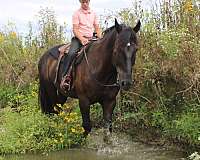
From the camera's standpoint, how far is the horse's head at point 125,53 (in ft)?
23.2

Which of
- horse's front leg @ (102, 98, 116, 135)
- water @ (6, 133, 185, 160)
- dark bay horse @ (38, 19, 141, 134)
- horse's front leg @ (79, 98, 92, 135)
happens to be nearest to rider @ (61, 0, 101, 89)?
dark bay horse @ (38, 19, 141, 134)

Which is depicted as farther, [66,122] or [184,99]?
[66,122]

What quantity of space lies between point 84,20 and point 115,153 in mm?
2573

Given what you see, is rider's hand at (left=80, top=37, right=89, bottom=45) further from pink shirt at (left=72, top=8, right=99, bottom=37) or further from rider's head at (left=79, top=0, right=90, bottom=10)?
rider's head at (left=79, top=0, right=90, bottom=10)

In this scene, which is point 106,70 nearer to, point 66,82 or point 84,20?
point 66,82

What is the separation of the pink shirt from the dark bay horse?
1.85 feet

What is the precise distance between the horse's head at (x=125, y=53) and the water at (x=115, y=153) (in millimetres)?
1594

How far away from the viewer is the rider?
8812mm

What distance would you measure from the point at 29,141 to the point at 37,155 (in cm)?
41

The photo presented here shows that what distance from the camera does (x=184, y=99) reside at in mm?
8406

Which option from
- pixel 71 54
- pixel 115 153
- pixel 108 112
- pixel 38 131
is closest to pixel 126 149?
pixel 115 153

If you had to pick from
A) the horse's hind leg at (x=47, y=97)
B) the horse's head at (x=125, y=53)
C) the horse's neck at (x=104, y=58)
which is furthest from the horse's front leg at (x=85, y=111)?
the horse's hind leg at (x=47, y=97)

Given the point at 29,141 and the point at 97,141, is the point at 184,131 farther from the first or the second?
the point at 29,141

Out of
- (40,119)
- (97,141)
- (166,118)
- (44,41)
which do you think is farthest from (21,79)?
(166,118)
